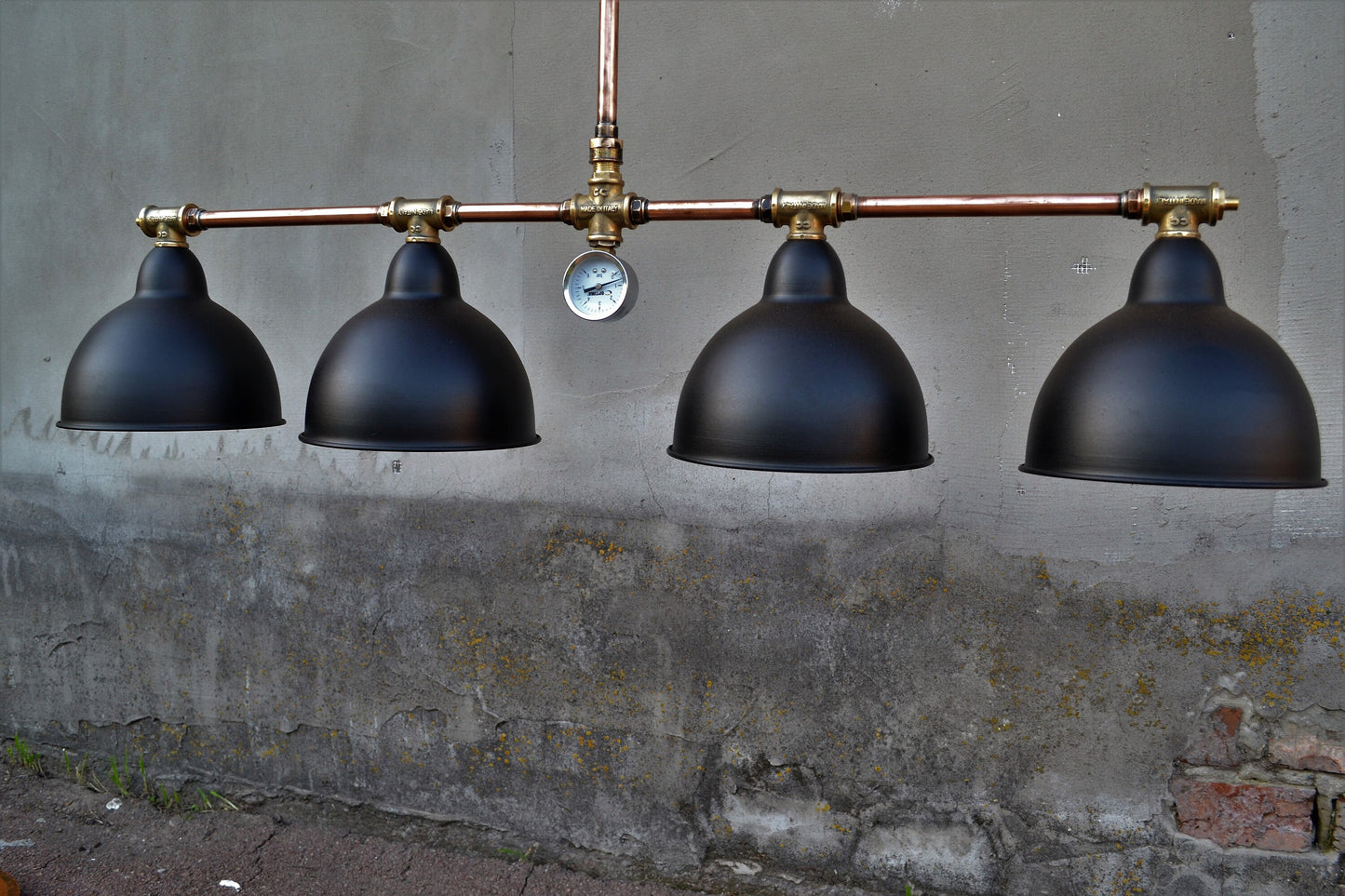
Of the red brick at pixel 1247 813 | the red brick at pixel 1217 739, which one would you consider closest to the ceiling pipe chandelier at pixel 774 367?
the red brick at pixel 1217 739

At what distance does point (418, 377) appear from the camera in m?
1.01

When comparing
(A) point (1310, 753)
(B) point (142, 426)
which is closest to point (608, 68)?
(B) point (142, 426)

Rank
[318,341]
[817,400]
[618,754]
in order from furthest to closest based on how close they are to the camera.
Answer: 1. [318,341]
2. [618,754]
3. [817,400]

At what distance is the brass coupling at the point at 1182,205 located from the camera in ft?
2.96

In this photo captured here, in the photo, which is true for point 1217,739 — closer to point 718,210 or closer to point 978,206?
point 978,206

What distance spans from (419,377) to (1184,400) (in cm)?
83

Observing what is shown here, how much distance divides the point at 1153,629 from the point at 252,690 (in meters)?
2.55

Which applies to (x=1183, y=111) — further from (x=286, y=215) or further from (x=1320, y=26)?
(x=286, y=215)

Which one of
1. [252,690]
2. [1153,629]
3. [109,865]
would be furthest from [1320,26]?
[109,865]

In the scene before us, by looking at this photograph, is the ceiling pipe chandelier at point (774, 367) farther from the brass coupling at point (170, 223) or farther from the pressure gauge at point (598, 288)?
the pressure gauge at point (598, 288)

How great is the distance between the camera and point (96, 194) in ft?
8.75

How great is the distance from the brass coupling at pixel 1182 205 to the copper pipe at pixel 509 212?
708mm

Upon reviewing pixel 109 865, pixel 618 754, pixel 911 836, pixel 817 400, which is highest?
pixel 817 400

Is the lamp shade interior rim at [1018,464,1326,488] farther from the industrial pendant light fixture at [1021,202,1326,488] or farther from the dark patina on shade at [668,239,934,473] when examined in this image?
the dark patina on shade at [668,239,934,473]
